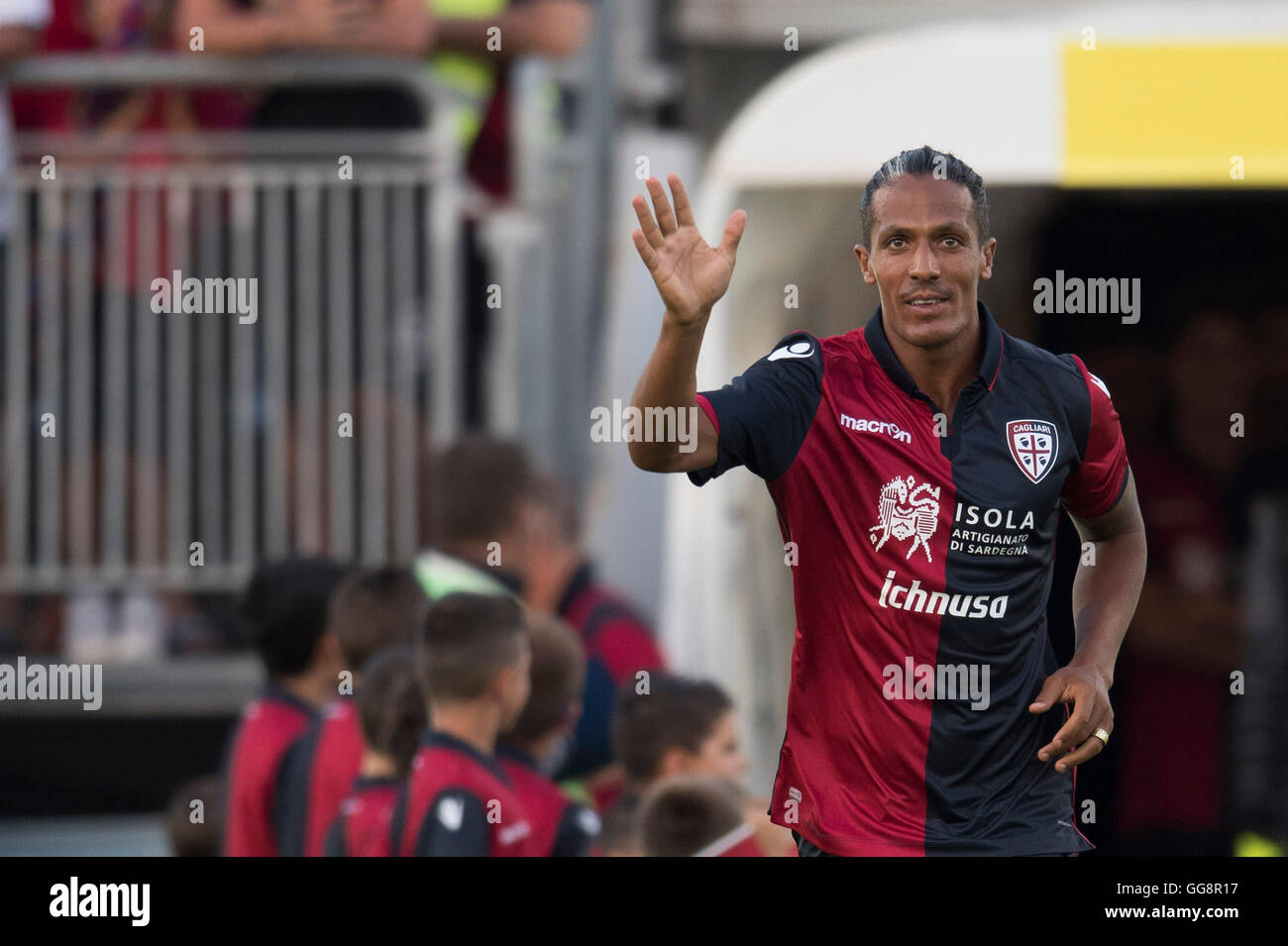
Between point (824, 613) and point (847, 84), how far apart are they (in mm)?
2760

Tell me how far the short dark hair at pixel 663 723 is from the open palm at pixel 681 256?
186cm

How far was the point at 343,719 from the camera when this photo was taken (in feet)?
14.3

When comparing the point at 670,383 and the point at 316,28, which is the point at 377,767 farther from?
the point at 316,28

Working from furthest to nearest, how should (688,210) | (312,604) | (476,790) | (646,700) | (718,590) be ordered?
(718,590) < (312,604) < (646,700) < (476,790) < (688,210)

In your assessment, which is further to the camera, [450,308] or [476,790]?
[450,308]

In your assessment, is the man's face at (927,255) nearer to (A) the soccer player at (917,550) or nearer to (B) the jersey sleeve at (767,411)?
(A) the soccer player at (917,550)

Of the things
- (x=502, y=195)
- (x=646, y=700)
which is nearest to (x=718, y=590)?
(x=646, y=700)

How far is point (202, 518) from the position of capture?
5.98m

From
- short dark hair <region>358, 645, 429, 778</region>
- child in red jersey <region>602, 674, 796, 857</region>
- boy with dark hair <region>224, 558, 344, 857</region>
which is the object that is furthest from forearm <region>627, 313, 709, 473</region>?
boy with dark hair <region>224, 558, 344, 857</region>

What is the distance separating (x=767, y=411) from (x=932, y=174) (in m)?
0.39

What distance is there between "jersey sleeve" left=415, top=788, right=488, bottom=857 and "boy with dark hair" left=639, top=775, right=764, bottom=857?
0.35 m

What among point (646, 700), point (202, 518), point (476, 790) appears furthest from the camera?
point (202, 518)

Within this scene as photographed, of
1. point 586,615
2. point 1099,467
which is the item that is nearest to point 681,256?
point 1099,467
